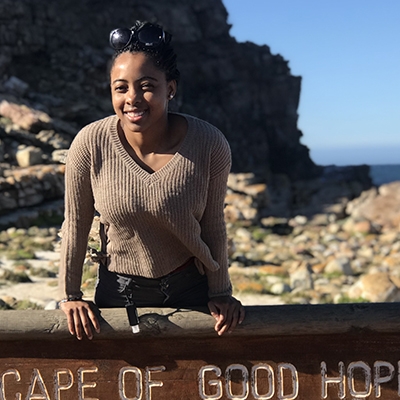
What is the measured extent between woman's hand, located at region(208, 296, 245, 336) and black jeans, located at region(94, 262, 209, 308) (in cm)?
13

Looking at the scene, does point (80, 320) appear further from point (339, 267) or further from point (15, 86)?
point (15, 86)

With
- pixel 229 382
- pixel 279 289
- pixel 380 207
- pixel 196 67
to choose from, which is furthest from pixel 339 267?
pixel 196 67

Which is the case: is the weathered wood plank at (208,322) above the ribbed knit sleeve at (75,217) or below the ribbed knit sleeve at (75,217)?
below

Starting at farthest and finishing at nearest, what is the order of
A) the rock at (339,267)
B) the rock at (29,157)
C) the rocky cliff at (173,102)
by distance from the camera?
the rocky cliff at (173,102) < the rock at (29,157) < the rock at (339,267)

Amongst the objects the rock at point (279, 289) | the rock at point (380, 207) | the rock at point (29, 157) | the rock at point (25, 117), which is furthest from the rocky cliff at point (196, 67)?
the rock at point (279, 289)

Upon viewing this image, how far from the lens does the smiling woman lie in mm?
2445

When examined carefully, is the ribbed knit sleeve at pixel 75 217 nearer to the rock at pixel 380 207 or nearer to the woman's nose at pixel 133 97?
the woman's nose at pixel 133 97

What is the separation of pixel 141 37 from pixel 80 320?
1.11 m

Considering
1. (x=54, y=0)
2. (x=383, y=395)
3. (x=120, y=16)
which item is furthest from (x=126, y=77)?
(x=120, y=16)

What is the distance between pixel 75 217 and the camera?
102 inches

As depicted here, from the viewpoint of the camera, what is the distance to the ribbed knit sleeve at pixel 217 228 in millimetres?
2596

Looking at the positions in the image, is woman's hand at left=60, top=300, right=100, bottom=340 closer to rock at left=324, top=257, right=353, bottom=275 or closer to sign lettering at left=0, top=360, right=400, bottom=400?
sign lettering at left=0, top=360, right=400, bottom=400

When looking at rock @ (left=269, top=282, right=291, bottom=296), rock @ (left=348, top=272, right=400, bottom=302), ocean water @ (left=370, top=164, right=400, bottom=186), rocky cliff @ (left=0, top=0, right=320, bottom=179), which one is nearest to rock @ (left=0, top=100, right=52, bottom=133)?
rocky cliff @ (left=0, top=0, right=320, bottom=179)

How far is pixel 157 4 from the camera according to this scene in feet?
147
